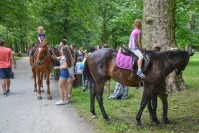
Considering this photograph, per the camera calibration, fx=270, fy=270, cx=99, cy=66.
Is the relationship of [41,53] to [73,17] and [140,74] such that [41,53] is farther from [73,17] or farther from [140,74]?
[73,17]

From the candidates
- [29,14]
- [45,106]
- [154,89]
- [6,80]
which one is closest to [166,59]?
[154,89]

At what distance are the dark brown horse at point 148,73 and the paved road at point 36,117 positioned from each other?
0.89 metres

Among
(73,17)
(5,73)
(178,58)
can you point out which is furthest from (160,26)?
(73,17)

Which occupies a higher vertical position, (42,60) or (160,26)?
(160,26)

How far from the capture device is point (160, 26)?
33.6 ft

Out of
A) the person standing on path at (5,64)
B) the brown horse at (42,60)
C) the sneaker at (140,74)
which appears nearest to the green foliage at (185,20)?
the brown horse at (42,60)

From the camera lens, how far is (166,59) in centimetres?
690

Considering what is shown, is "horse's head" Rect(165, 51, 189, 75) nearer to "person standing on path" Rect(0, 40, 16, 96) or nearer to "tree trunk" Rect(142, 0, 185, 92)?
"tree trunk" Rect(142, 0, 185, 92)

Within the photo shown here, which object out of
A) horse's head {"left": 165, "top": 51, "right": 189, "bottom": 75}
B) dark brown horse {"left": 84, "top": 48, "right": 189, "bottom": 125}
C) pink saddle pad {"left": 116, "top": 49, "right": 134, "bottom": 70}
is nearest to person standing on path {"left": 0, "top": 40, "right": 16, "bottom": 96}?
dark brown horse {"left": 84, "top": 48, "right": 189, "bottom": 125}

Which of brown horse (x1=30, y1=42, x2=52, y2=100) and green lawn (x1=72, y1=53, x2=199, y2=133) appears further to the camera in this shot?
brown horse (x1=30, y1=42, x2=52, y2=100)

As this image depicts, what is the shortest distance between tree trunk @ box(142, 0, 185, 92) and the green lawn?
118 cm

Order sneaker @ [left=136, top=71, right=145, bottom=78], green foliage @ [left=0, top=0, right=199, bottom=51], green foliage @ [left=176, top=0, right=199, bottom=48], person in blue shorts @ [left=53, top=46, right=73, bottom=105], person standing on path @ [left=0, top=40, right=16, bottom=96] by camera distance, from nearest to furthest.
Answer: sneaker @ [left=136, top=71, right=145, bottom=78] < person in blue shorts @ [left=53, top=46, right=73, bottom=105] < person standing on path @ [left=0, top=40, right=16, bottom=96] < green foliage @ [left=176, top=0, right=199, bottom=48] < green foliage @ [left=0, top=0, right=199, bottom=51]

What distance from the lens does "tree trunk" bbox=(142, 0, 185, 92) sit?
10.1 meters

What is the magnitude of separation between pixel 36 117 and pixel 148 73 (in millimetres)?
3521
